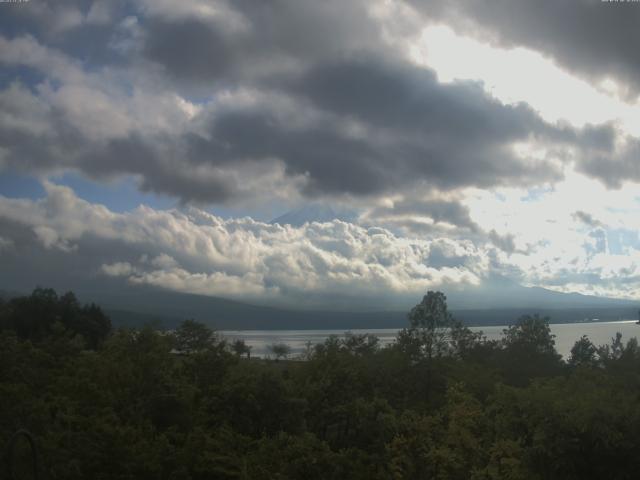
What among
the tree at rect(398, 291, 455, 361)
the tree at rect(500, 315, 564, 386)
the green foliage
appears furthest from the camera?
the green foliage

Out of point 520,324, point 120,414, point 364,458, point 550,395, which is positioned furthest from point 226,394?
point 520,324

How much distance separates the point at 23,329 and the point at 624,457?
81663mm

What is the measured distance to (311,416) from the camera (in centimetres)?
3516

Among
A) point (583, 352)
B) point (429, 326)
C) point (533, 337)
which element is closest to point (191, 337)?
point (429, 326)

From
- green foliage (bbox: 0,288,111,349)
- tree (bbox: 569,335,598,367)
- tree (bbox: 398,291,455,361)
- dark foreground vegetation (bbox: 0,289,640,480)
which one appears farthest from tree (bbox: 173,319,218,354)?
green foliage (bbox: 0,288,111,349)

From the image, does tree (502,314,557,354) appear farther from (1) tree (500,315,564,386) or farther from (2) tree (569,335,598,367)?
(2) tree (569,335,598,367)

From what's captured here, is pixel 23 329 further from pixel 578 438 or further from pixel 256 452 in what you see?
pixel 578 438

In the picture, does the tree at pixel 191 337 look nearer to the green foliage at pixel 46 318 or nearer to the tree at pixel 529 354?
the tree at pixel 529 354

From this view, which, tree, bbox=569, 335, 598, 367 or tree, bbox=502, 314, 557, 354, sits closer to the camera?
tree, bbox=502, 314, 557, 354

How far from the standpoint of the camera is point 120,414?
32.2 m

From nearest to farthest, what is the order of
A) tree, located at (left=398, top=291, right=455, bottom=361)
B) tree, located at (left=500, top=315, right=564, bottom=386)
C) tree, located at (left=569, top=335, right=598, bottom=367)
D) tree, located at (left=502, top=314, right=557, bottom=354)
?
tree, located at (left=398, top=291, right=455, bottom=361) < tree, located at (left=500, top=315, right=564, bottom=386) < tree, located at (left=502, top=314, right=557, bottom=354) < tree, located at (left=569, top=335, right=598, bottom=367)

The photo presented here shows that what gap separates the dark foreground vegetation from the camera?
81.4 ft

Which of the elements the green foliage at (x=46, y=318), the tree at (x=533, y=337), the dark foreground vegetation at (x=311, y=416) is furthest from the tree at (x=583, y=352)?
the green foliage at (x=46, y=318)

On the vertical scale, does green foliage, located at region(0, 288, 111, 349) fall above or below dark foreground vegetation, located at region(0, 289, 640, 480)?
above
